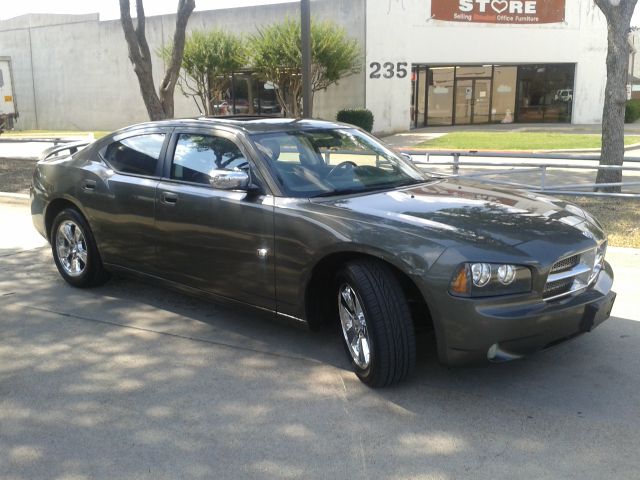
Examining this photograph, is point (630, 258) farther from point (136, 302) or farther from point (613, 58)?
point (136, 302)

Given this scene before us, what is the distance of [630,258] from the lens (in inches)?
259

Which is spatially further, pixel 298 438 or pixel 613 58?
pixel 613 58

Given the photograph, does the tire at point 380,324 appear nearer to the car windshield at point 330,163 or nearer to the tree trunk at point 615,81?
the car windshield at point 330,163

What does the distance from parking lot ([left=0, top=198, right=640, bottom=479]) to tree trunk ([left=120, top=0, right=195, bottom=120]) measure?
857cm

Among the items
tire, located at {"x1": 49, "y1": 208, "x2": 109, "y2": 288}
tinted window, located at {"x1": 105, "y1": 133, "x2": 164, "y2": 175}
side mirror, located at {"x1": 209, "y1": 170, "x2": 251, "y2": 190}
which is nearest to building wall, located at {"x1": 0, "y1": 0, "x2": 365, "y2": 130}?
tire, located at {"x1": 49, "y1": 208, "x2": 109, "y2": 288}

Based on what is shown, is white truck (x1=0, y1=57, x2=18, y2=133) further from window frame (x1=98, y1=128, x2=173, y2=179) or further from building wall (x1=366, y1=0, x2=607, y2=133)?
window frame (x1=98, y1=128, x2=173, y2=179)

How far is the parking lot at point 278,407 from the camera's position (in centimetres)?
315

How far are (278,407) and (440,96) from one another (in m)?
26.8

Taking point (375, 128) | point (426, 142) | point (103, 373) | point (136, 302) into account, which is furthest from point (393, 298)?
point (375, 128)

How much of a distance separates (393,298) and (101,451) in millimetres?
1719

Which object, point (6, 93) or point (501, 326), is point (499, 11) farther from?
point (501, 326)

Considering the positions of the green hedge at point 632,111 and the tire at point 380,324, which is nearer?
the tire at point 380,324

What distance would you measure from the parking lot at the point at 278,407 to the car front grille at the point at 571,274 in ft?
2.02

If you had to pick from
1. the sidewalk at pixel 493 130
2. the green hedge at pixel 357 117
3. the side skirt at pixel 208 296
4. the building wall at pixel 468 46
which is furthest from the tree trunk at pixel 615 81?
the building wall at pixel 468 46
